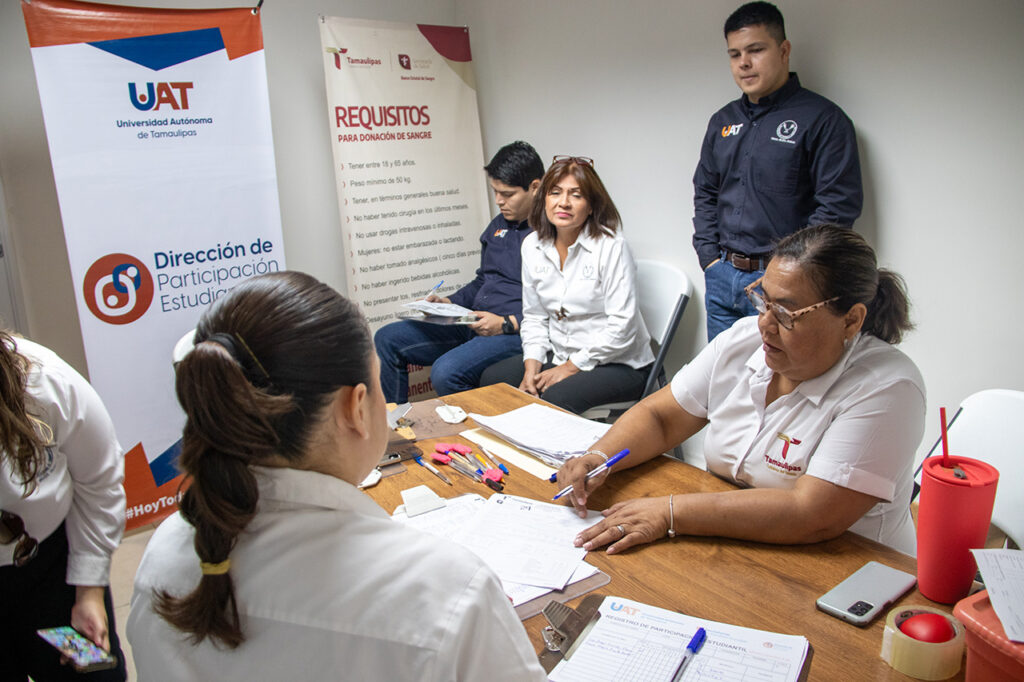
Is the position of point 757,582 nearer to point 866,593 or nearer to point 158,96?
point 866,593

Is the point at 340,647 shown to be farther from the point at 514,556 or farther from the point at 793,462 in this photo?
the point at 793,462

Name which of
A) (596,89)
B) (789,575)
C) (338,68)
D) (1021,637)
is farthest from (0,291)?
(1021,637)

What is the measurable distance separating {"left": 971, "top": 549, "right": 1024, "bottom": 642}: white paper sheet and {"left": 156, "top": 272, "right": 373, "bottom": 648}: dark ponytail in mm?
822

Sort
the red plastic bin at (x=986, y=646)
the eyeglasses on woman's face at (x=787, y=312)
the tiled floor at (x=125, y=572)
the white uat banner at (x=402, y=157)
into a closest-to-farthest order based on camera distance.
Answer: the red plastic bin at (x=986, y=646)
the eyeglasses on woman's face at (x=787, y=312)
the tiled floor at (x=125, y=572)
the white uat banner at (x=402, y=157)

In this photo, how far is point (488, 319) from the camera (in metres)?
3.29

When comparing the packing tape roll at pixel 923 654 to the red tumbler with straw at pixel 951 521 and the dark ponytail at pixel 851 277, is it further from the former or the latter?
the dark ponytail at pixel 851 277

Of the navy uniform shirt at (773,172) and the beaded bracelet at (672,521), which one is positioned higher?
the navy uniform shirt at (773,172)

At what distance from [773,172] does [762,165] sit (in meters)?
0.05

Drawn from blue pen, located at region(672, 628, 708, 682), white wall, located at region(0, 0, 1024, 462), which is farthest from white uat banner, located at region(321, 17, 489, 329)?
blue pen, located at region(672, 628, 708, 682)

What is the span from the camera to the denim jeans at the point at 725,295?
266 centimetres

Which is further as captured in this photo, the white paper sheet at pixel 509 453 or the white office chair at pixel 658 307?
the white office chair at pixel 658 307

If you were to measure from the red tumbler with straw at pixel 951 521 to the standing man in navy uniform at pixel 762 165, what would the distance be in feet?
4.99

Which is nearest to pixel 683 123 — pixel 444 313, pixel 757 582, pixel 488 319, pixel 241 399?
pixel 488 319

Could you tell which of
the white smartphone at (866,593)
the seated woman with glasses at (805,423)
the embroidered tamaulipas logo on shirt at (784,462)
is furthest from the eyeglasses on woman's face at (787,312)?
the white smartphone at (866,593)
